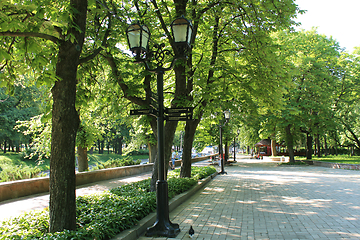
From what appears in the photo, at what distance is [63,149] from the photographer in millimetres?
4594

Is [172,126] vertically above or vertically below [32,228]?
above

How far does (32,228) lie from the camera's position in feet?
15.6

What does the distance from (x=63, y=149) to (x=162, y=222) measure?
102 inches

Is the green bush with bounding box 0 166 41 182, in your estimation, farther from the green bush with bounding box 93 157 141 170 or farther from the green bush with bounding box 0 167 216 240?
the green bush with bounding box 93 157 141 170

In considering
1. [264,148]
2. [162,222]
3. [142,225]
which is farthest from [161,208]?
[264,148]

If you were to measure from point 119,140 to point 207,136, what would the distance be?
35.9m

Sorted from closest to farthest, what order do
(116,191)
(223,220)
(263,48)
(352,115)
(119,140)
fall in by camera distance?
(223,220) → (116,191) → (263,48) → (352,115) → (119,140)

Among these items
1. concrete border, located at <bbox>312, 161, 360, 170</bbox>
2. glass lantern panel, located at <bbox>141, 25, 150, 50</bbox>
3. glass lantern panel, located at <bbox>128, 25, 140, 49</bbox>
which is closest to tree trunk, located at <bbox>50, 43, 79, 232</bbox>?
glass lantern panel, located at <bbox>128, 25, 140, 49</bbox>

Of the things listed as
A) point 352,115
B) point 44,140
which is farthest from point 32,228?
point 352,115

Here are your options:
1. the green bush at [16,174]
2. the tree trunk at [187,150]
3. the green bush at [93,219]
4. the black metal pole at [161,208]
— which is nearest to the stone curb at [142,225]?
the green bush at [93,219]

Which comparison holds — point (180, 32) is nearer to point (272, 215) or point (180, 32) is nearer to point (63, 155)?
point (63, 155)

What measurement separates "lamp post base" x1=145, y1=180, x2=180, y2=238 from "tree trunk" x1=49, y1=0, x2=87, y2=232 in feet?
5.53

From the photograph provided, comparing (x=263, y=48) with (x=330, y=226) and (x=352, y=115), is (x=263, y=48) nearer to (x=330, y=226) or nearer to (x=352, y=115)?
(x=330, y=226)

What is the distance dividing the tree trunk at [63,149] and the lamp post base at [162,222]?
5.53 feet
